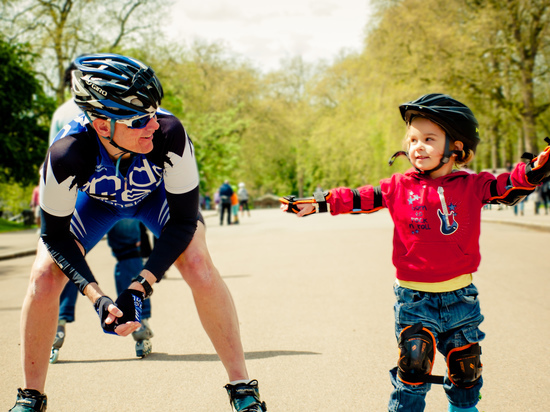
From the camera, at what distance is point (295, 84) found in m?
59.0

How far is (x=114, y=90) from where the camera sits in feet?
8.75

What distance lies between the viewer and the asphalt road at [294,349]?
11.3 feet

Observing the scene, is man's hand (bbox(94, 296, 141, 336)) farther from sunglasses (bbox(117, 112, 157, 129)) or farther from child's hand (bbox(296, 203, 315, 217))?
child's hand (bbox(296, 203, 315, 217))

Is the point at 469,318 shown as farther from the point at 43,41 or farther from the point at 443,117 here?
the point at 43,41

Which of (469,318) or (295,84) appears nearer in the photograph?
(469,318)

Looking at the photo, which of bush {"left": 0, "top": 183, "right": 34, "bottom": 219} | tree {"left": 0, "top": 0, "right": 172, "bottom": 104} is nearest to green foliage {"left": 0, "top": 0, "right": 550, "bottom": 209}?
tree {"left": 0, "top": 0, "right": 172, "bottom": 104}

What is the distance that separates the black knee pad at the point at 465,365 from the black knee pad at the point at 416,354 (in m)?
0.11

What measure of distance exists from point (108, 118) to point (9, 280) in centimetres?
746

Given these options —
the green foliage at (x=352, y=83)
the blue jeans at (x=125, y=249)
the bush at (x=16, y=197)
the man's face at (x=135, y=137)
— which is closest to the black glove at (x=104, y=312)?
the man's face at (x=135, y=137)

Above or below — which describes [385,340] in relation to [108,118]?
below

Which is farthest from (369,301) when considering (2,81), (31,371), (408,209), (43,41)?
(43,41)

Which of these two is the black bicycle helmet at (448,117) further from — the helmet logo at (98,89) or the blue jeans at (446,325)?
the helmet logo at (98,89)

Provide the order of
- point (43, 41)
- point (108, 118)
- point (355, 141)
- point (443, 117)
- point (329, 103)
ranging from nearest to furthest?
1. point (108, 118)
2. point (443, 117)
3. point (43, 41)
4. point (355, 141)
5. point (329, 103)

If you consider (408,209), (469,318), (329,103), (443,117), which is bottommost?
(469,318)
